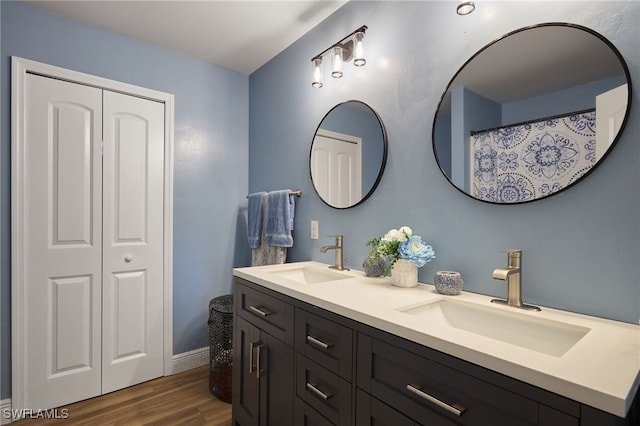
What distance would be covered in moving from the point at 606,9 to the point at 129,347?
9.78 feet

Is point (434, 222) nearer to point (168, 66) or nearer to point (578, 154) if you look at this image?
point (578, 154)


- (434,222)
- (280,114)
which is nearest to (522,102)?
(434,222)

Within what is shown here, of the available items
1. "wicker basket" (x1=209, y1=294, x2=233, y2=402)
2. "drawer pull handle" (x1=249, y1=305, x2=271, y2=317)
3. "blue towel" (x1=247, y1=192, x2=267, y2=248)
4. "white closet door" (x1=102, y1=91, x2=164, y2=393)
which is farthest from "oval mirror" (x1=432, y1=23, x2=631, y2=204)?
"white closet door" (x1=102, y1=91, x2=164, y2=393)

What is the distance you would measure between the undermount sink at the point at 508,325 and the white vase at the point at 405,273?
20 centimetres

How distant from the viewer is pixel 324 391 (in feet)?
3.70

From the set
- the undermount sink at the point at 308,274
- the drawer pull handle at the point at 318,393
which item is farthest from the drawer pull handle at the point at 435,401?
the undermount sink at the point at 308,274

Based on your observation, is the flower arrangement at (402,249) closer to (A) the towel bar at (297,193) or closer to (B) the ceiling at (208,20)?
(A) the towel bar at (297,193)

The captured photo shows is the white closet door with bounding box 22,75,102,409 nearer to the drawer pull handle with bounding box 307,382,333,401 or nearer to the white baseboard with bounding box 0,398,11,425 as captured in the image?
the white baseboard with bounding box 0,398,11,425

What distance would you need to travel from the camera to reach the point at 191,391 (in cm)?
221

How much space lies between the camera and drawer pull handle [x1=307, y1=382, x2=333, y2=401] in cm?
111

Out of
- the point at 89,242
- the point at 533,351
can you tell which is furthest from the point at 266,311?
the point at 89,242

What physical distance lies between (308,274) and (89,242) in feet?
4.77

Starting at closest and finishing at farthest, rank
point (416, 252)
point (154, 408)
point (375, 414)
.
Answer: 1. point (375, 414)
2. point (416, 252)
3. point (154, 408)

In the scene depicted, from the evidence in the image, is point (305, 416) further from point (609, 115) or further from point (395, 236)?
point (609, 115)
